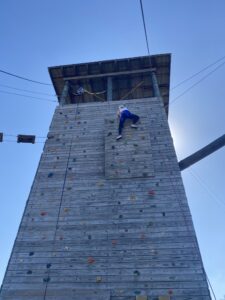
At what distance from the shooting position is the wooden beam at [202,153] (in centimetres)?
930

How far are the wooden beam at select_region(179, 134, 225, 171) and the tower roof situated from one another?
584 cm

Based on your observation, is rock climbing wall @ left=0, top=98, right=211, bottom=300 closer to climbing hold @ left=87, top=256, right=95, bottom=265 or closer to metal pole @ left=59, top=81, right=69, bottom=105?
climbing hold @ left=87, top=256, right=95, bottom=265

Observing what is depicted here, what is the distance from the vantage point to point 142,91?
1496cm

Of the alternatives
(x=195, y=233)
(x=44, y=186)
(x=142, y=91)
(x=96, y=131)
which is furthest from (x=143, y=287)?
(x=142, y=91)

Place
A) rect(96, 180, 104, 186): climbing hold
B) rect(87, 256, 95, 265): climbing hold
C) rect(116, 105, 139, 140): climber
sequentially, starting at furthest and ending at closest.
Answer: rect(116, 105, 139, 140): climber → rect(96, 180, 104, 186): climbing hold → rect(87, 256, 95, 265): climbing hold

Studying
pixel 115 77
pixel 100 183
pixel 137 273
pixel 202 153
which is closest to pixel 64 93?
pixel 115 77

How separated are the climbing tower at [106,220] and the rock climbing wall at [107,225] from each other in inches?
0.9

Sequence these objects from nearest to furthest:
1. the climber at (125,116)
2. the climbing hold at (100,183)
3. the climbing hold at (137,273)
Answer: the climbing hold at (137,273)
the climbing hold at (100,183)
the climber at (125,116)

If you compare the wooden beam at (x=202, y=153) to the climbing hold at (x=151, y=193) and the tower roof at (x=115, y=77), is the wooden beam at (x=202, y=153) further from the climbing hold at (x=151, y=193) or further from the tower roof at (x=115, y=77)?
the tower roof at (x=115, y=77)

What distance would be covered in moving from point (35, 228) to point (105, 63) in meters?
9.45

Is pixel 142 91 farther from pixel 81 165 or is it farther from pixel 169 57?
pixel 81 165

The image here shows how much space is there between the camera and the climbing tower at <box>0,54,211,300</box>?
614 centimetres

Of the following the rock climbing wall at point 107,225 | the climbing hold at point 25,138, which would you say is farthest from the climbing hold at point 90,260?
A: the climbing hold at point 25,138

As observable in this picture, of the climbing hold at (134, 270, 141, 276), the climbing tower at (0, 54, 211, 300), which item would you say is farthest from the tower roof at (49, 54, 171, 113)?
the climbing hold at (134, 270, 141, 276)
